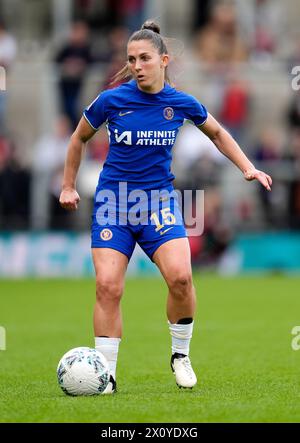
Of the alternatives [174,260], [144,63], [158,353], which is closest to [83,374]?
[174,260]

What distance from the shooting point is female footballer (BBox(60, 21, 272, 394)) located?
26.2ft

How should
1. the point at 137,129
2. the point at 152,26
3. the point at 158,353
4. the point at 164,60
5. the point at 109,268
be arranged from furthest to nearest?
the point at 158,353, the point at 152,26, the point at 164,60, the point at 137,129, the point at 109,268

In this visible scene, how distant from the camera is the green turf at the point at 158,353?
705 cm

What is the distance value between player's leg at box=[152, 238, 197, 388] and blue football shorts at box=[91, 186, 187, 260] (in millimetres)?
77

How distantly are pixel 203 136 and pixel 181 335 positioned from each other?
12187 millimetres

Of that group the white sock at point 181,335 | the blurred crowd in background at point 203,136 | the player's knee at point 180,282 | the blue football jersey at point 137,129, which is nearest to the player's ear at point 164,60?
the blue football jersey at point 137,129

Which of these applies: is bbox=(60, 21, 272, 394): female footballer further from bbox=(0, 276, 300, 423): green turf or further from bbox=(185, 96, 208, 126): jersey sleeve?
bbox=(0, 276, 300, 423): green turf

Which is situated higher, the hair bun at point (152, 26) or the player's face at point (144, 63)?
the hair bun at point (152, 26)

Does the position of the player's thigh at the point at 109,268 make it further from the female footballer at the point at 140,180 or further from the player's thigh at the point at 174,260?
the player's thigh at the point at 174,260

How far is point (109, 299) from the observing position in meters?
8.00

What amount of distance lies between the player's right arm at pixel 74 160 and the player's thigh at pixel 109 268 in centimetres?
42

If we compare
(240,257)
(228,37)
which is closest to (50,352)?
(240,257)

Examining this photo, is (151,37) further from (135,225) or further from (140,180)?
(135,225)

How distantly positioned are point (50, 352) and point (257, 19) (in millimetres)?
14350
